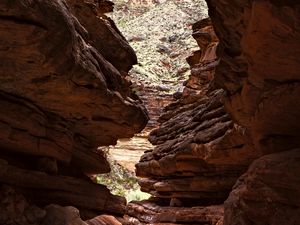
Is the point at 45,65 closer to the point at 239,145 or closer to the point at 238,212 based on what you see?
the point at 238,212

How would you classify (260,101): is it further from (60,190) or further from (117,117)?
(60,190)

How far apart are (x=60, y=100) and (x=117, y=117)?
5.83ft

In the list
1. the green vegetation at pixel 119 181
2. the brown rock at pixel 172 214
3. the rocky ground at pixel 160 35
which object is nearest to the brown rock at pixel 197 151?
the brown rock at pixel 172 214

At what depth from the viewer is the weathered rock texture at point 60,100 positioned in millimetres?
6391

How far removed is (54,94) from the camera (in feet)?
26.7

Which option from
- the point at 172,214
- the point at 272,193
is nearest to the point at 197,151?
the point at 172,214

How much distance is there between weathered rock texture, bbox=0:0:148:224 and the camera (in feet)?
21.0

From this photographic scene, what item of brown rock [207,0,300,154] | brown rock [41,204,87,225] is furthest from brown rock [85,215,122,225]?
brown rock [207,0,300,154]

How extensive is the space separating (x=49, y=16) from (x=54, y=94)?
2265 millimetres

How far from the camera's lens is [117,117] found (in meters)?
9.76

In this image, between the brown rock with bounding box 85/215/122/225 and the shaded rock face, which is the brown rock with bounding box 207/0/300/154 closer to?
the shaded rock face

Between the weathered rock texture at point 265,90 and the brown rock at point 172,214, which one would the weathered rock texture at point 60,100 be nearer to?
the weathered rock texture at point 265,90

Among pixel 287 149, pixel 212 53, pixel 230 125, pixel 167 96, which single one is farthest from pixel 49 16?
pixel 167 96

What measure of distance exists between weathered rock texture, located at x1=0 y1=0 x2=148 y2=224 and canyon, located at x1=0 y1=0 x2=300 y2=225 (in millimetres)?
24
